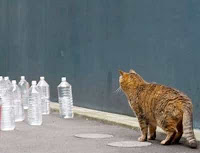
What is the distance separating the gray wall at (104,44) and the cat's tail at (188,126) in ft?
6.36

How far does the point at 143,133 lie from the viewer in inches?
337

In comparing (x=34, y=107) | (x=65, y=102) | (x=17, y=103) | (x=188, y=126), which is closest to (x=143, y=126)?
(x=188, y=126)

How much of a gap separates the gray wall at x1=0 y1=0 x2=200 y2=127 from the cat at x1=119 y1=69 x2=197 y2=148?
141 centimetres

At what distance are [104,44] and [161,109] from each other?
16.3ft

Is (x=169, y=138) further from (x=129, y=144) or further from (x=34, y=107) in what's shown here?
(x=34, y=107)

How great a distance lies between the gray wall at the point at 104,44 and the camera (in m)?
10.2

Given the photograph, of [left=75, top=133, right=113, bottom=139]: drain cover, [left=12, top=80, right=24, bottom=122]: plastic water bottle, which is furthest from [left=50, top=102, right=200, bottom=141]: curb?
[left=12, top=80, right=24, bottom=122]: plastic water bottle

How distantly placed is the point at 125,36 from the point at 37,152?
15.4 feet

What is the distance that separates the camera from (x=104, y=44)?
1282 centimetres

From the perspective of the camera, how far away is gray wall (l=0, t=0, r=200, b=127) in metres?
10.2

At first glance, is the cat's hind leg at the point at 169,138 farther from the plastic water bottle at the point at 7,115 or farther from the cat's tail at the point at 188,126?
the plastic water bottle at the point at 7,115

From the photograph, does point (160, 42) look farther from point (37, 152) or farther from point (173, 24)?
point (37, 152)

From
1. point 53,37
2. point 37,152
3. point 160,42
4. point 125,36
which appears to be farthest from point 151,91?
point 53,37

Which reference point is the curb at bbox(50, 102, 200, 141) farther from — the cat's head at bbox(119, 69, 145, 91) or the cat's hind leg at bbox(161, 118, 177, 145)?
the cat's hind leg at bbox(161, 118, 177, 145)
